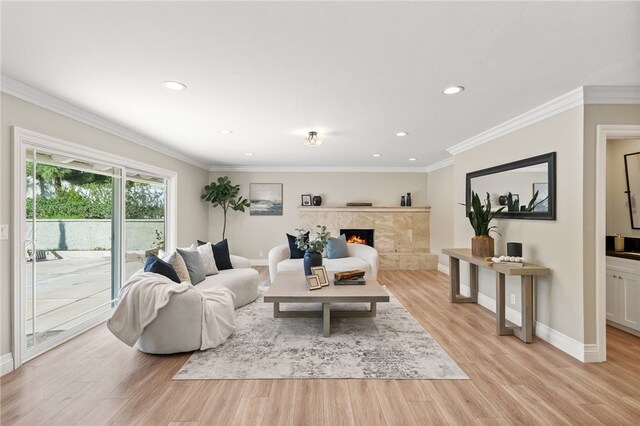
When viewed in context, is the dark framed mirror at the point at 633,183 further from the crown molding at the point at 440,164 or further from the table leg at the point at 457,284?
the crown molding at the point at 440,164

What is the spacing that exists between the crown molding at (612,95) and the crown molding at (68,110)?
475 centimetres

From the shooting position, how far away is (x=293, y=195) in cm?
746

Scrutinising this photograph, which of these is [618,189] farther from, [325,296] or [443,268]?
[325,296]

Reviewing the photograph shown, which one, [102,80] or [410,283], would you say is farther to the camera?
[410,283]

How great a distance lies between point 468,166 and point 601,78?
7.45ft

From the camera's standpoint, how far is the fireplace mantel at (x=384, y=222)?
7.25 meters

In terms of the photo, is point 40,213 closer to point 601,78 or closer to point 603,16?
point 603,16

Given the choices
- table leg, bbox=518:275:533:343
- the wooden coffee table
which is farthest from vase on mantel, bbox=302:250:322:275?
table leg, bbox=518:275:533:343

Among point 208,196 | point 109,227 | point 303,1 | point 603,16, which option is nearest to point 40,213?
point 109,227

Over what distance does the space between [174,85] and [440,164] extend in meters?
5.66

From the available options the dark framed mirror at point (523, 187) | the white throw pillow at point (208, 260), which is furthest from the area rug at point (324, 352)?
the dark framed mirror at point (523, 187)

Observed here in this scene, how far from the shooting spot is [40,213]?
9.66ft

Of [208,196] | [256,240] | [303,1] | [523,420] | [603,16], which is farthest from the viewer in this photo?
[256,240]

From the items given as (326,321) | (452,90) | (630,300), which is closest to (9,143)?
→ (326,321)
